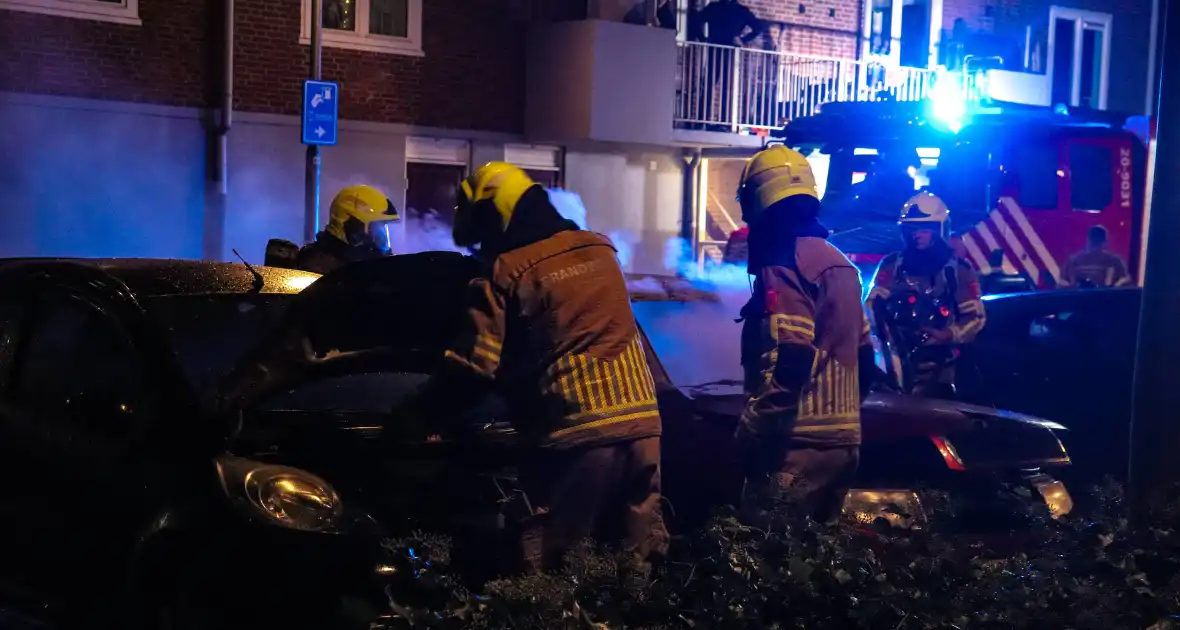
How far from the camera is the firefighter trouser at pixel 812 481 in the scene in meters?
4.43

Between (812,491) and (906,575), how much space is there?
32.6 inches

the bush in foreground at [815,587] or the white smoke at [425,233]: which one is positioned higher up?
the white smoke at [425,233]

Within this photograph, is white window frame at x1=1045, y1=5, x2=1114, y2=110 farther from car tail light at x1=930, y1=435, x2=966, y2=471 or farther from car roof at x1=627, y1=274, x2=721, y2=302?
car tail light at x1=930, y1=435, x2=966, y2=471

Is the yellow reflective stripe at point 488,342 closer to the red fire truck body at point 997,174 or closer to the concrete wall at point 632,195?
the red fire truck body at point 997,174

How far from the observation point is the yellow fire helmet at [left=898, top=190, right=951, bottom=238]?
27.8 ft

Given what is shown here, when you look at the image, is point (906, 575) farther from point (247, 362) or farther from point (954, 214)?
point (954, 214)

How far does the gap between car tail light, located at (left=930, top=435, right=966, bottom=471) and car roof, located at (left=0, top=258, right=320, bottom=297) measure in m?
2.40

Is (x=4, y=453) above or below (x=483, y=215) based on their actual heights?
below

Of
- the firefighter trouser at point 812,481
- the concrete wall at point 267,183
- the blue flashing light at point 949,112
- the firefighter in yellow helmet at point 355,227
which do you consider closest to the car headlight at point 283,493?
the firefighter trouser at point 812,481

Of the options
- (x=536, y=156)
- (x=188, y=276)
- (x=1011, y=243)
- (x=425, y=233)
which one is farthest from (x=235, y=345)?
(x=536, y=156)

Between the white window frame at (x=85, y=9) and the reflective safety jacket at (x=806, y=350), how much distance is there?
40.2ft

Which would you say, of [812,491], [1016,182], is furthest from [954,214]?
[812,491]

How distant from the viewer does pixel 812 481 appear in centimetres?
461

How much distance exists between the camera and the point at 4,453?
14.5ft
